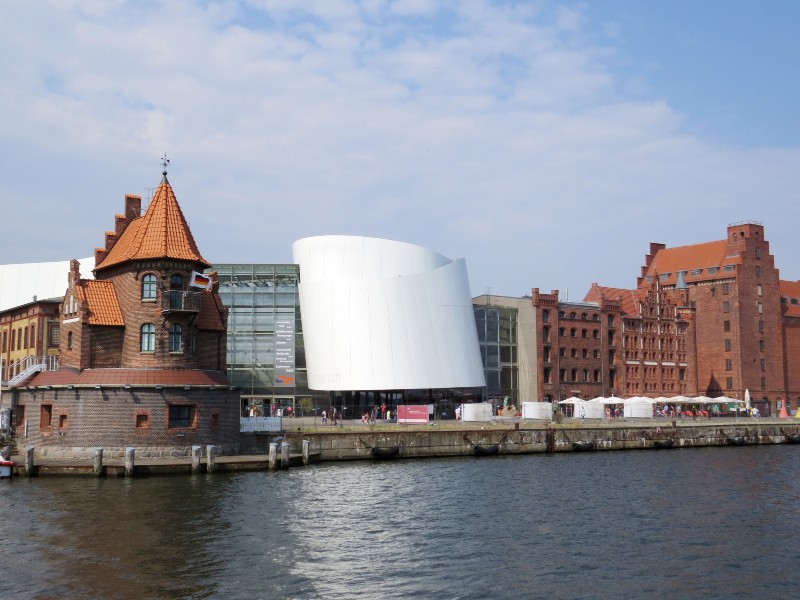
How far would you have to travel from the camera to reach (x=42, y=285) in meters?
96.2

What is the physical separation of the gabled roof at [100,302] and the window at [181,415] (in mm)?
6211

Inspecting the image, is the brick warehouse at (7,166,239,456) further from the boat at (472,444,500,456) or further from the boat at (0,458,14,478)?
the boat at (472,444,500,456)

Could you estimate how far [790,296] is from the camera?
125375 millimetres

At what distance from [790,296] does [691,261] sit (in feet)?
54.0

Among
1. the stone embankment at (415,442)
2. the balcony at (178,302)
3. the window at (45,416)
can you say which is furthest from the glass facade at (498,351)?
the window at (45,416)

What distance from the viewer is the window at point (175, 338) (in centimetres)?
5184

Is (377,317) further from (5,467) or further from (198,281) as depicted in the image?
(5,467)

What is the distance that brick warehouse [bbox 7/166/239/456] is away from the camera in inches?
1939

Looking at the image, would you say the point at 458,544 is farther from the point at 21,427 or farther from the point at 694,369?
the point at 694,369

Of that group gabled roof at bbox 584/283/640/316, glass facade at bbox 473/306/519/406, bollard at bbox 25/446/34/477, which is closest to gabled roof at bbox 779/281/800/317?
gabled roof at bbox 584/283/640/316

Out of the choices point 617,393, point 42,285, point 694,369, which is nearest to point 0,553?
point 42,285

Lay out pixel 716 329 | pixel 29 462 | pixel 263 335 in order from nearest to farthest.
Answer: pixel 29 462 < pixel 263 335 < pixel 716 329

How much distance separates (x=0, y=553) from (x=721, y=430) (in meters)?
64.8

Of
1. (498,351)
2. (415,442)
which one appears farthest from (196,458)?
(498,351)
